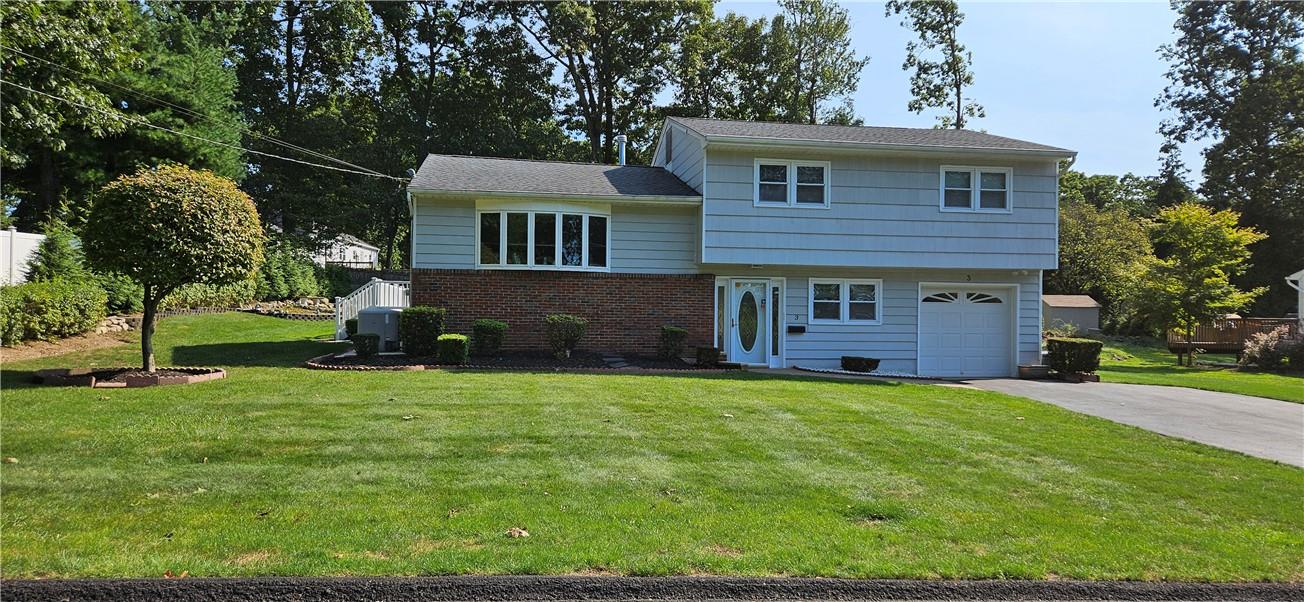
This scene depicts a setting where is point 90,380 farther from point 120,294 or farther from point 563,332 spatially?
point 120,294

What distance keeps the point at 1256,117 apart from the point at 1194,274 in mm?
23882

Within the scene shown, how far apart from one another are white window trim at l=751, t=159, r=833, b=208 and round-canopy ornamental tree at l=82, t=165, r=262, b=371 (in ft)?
33.8

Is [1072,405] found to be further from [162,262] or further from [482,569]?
[162,262]

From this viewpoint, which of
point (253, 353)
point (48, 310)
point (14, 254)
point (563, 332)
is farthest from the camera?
point (14, 254)

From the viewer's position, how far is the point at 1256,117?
38.8m

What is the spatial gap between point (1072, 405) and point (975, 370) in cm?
638

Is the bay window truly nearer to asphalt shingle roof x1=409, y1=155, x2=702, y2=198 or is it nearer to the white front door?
asphalt shingle roof x1=409, y1=155, x2=702, y2=198

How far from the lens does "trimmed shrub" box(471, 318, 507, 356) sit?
569 inches

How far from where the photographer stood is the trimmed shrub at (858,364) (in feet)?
55.3

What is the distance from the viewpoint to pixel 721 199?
16.0m

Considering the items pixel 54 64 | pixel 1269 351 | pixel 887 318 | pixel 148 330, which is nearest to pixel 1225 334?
pixel 1269 351

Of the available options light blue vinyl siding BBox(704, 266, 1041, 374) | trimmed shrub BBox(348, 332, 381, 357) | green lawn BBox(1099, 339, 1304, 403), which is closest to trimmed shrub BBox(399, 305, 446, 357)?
trimmed shrub BBox(348, 332, 381, 357)

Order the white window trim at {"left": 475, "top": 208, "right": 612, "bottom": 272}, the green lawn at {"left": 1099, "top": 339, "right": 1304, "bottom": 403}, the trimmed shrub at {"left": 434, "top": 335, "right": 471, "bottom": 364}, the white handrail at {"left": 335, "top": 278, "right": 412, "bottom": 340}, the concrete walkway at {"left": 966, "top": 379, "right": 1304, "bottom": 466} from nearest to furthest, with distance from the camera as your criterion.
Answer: the concrete walkway at {"left": 966, "top": 379, "right": 1304, "bottom": 466}, the trimmed shrub at {"left": 434, "top": 335, "right": 471, "bottom": 364}, the green lawn at {"left": 1099, "top": 339, "right": 1304, "bottom": 403}, the white window trim at {"left": 475, "top": 208, "right": 612, "bottom": 272}, the white handrail at {"left": 335, "top": 278, "right": 412, "bottom": 340}

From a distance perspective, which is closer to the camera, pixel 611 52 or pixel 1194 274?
pixel 1194 274
